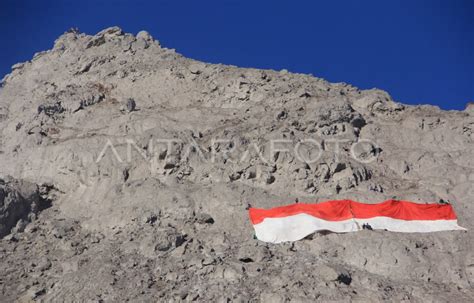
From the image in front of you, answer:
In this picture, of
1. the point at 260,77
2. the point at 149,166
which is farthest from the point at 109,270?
Answer: the point at 260,77

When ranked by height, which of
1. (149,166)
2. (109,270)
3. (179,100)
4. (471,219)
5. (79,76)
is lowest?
(109,270)

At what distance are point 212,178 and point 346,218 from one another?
5.93 m

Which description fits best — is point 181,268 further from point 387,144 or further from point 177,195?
point 387,144

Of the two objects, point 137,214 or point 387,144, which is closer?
point 137,214

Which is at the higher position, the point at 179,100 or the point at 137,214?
the point at 179,100

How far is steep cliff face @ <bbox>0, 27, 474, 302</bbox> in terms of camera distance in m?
16.8

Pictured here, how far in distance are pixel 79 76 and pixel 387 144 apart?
1941 cm

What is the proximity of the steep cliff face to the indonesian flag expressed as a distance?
45 cm

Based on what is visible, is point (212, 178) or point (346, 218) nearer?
point (346, 218)

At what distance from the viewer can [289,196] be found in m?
21.1

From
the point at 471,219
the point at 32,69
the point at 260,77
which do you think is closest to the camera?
the point at 471,219

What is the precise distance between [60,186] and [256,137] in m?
9.26

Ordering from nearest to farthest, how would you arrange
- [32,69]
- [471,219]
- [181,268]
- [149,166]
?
1. [181,268]
2. [471,219]
3. [149,166]
4. [32,69]

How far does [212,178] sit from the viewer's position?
22141 mm
